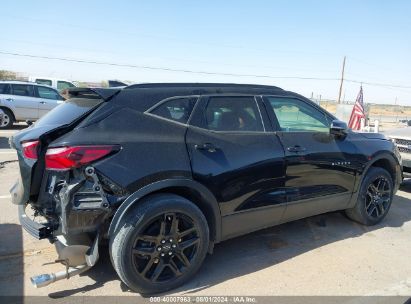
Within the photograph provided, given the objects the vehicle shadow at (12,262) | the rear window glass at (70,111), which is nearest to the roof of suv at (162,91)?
the rear window glass at (70,111)

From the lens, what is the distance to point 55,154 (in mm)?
3135

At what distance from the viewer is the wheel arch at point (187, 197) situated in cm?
321

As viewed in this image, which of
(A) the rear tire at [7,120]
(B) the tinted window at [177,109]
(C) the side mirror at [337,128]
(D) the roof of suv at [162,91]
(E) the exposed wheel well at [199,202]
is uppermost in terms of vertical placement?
(D) the roof of suv at [162,91]

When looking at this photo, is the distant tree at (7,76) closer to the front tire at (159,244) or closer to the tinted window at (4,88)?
the tinted window at (4,88)

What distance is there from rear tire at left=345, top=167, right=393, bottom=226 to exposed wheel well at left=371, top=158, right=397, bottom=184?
13 cm

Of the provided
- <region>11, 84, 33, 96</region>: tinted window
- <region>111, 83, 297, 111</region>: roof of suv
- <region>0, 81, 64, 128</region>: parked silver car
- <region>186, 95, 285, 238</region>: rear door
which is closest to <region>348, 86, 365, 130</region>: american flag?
<region>111, 83, 297, 111</region>: roof of suv

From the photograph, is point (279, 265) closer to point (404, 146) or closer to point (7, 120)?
point (404, 146)

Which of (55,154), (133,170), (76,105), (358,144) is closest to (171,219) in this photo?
(133,170)

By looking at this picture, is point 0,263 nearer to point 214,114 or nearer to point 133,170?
point 133,170

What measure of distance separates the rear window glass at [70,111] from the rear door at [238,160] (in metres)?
0.90

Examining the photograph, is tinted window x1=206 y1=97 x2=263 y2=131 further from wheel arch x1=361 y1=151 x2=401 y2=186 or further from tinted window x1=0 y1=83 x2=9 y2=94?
tinted window x1=0 y1=83 x2=9 y2=94

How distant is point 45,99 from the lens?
1477 centimetres

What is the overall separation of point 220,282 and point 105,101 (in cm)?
193

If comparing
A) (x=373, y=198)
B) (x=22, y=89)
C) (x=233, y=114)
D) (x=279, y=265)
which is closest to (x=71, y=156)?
(x=233, y=114)
